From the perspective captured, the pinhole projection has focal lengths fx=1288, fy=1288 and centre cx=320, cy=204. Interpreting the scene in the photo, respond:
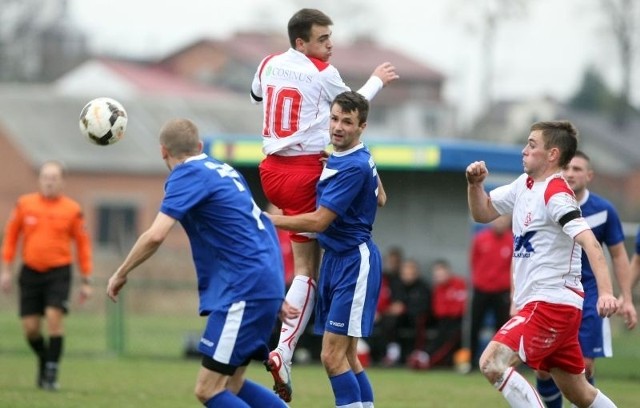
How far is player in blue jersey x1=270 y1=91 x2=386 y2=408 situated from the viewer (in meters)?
8.77

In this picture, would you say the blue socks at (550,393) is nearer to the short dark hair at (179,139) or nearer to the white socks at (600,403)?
the white socks at (600,403)

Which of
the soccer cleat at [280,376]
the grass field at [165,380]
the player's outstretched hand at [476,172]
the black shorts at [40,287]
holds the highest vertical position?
the player's outstretched hand at [476,172]

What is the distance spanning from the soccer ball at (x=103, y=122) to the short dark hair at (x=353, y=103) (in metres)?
1.53

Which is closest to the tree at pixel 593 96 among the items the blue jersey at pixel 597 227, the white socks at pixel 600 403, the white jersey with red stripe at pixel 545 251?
the blue jersey at pixel 597 227

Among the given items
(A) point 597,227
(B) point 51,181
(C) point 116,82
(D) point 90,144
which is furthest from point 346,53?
(A) point 597,227

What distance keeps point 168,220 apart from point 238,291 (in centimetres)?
61

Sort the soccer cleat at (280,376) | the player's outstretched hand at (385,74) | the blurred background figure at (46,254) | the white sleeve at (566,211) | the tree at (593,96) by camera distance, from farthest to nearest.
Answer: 1. the tree at (593,96)
2. the blurred background figure at (46,254)
3. the player's outstretched hand at (385,74)
4. the soccer cleat at (280,376)
5. the white sleeve at (566,211)

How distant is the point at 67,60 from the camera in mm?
67875

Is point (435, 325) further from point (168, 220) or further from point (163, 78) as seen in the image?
point (163, 78)

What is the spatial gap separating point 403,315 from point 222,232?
1104 cm

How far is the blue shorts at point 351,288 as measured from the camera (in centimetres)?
903

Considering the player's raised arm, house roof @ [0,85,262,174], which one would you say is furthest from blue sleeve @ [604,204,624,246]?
house roof @ [0,85,262,174]

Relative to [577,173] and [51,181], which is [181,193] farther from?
[51,181]

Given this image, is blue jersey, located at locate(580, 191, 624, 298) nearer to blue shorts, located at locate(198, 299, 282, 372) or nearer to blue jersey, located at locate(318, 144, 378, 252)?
blue jersey, located at locate(318, 144, 378, 252)
